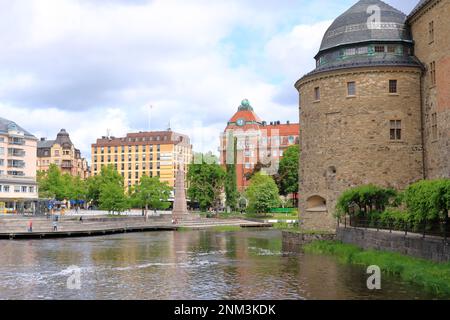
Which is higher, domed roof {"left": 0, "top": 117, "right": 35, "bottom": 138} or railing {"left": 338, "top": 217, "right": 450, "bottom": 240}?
domed roof {"left": 0, "top": 117, "right": 35, "bottom": 138}

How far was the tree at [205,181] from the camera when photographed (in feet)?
312

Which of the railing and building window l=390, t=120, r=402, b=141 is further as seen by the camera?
building window l=390, t=120, r=402, b=141

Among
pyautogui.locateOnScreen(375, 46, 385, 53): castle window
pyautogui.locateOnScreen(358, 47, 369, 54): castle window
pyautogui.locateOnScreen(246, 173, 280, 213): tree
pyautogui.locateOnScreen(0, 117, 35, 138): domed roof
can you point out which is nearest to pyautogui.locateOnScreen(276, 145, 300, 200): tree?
pyautogui.locateOnScreen(246, 173, 280, 213): tree

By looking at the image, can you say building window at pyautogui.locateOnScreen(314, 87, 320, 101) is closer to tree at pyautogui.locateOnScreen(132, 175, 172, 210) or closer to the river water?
the river water

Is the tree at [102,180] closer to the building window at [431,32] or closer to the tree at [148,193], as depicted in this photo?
the tree at [148,193]

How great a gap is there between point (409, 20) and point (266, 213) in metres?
53.0

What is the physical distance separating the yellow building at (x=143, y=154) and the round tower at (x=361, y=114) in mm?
107475

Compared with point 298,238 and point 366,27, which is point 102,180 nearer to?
point 298,238

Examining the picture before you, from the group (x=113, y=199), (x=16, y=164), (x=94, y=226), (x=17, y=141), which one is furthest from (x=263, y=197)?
(x=17, y=141)

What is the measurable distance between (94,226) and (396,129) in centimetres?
3485

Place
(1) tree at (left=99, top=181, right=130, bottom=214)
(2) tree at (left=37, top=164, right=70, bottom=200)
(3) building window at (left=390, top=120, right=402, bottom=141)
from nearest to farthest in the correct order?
(3) building window at (left=390, top=120, right=402, bottom=141)
(1) tree at (left=99, top=181, right=130, bottom=214)
(2) tree at (left=37, top=164, right=70, bottom=200)

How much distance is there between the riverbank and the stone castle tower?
2512cm

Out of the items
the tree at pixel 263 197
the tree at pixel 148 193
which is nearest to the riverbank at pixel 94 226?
the tree at pixel 263 197

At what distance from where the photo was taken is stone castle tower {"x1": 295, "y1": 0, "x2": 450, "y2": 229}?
36.8 metres
